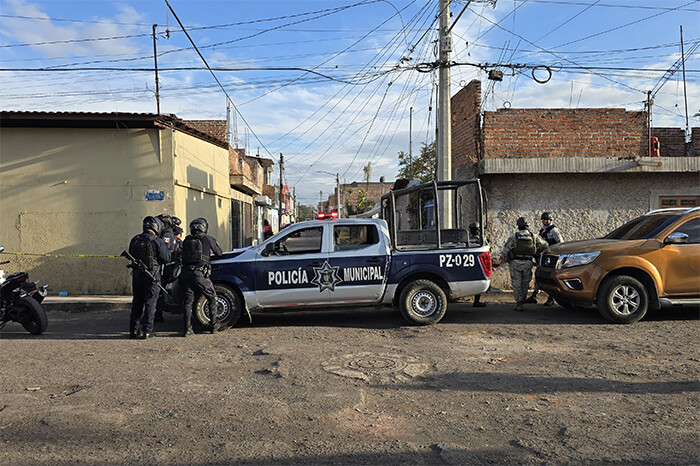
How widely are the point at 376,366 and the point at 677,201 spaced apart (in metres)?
9.97

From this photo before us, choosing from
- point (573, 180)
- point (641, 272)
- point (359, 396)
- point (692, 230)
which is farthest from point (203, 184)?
point (692, 230)

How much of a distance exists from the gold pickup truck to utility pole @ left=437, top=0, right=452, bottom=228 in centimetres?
348

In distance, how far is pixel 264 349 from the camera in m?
6.40

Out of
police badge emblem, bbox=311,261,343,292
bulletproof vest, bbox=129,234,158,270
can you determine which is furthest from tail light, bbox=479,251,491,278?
bulletproof vest, bbox=129,234,158,270

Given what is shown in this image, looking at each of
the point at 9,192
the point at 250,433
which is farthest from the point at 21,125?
the point at 250,433

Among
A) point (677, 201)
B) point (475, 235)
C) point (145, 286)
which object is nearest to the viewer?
point (145, 286)

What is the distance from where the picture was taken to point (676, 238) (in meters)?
7.68

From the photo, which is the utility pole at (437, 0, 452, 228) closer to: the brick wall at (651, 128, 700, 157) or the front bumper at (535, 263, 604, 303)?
the front bumper at (535, 263, 604, 303)

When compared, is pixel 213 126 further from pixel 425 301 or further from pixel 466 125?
pixel 425 301

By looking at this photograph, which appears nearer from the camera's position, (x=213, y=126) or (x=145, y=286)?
(x=145, y=286)

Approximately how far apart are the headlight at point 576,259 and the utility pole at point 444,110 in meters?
3.01

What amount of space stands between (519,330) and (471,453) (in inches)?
168

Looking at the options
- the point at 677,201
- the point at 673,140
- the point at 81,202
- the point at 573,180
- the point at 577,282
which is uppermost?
the point at 673,140

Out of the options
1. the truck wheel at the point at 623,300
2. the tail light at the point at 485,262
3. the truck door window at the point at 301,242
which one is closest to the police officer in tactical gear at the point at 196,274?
the truck door window at the point at 301,242
